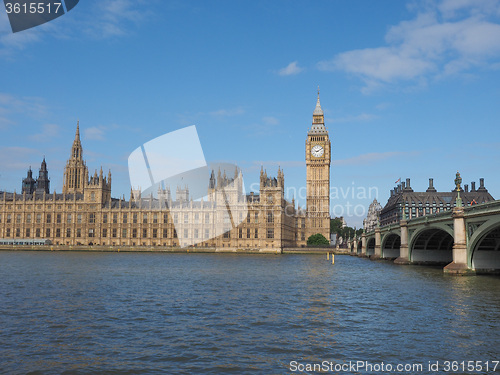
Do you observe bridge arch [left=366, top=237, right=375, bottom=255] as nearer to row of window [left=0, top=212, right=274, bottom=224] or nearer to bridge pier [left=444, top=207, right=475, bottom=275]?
row of window [left=0, top=212, right=274, bottom=224]

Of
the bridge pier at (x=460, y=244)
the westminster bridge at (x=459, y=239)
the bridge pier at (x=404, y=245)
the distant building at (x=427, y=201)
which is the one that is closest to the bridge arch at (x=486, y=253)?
the westminster bridge at (x=459, y=239)

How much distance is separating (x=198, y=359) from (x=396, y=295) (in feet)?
72.5

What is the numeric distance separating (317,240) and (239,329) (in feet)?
429

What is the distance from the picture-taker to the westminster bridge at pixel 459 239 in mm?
44688

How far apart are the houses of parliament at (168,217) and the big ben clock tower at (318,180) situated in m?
0.37

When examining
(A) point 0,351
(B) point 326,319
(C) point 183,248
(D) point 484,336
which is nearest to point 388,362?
(D) point 484,336

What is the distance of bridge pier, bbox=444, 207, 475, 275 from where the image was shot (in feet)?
158

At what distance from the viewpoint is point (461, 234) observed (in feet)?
159

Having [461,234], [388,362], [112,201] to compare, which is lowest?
[388,362]

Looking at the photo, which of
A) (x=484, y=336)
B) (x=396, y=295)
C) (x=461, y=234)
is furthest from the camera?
(x=461, y=234)

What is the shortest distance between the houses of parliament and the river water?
103260 mm

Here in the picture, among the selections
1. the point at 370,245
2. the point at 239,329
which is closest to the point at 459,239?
the point at 239,329

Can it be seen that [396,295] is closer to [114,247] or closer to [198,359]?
[198,359]
